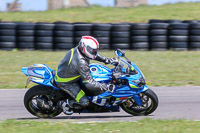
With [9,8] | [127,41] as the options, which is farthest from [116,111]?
[9,8]

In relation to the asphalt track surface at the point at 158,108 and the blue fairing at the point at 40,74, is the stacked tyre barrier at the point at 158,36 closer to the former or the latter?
the asphalt track surface at the point at 158,108

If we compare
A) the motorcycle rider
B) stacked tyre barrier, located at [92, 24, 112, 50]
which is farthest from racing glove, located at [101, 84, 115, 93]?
stacked tyre barrier, located at [92, 24, 112, 50]

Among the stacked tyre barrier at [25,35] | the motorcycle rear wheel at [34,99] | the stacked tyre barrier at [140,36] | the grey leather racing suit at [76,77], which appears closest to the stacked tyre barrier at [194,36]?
the stacked tyre barrier at [140,36]

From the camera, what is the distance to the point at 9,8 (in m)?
21.1

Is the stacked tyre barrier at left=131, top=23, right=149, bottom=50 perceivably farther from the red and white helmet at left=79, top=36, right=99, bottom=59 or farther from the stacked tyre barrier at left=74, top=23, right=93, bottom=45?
the red and white helmet at left=79, top=36, right=99, bottom=59

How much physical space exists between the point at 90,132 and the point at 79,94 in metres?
1.20

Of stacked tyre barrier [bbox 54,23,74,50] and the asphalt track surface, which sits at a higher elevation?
stacked tyre barrier [bbox 54,23,74,50]

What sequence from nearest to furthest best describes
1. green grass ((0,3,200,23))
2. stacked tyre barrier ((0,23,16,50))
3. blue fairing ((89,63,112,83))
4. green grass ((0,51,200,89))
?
blue fairing ((89,63,112,83)) → green grass ((0,51,200,89)) → stacked tyre barrier ((0,23,16,50)) → green grass ((0,3,200,23))

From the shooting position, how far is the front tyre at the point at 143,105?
20.8ft

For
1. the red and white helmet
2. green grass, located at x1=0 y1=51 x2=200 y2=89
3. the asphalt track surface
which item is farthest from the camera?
green grass, located at x1=0 y1=51 x2=200 y2=89

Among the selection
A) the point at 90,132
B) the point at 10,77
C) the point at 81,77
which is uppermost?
the point at 81,77

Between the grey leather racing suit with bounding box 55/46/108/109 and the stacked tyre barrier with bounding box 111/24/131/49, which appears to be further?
the stacked tyre barrier with bounding box 111/24/131/49

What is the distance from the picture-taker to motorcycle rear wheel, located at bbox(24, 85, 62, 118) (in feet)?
20.8

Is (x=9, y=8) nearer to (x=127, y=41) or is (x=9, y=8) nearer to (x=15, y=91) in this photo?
(x=127, y=41)
